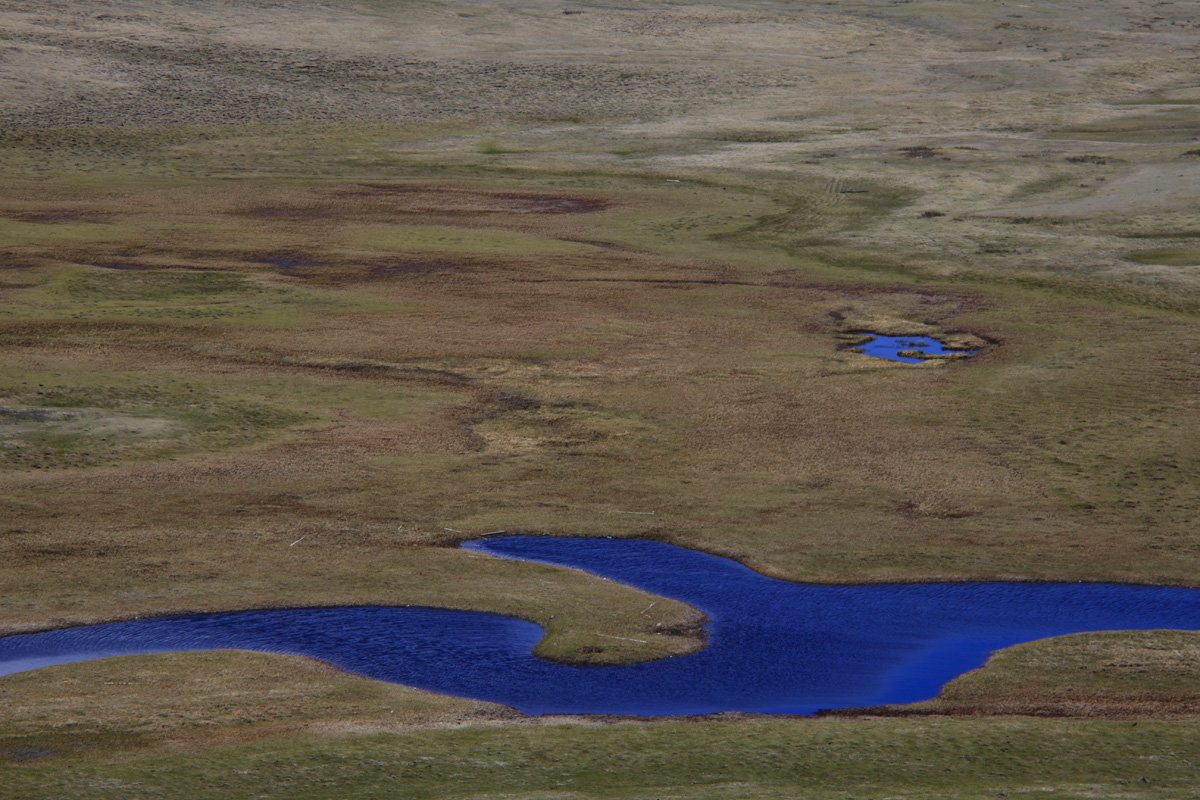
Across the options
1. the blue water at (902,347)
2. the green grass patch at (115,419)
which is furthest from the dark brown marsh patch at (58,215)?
the blue water at (902,347)

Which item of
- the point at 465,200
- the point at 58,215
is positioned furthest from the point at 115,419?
the point at 465,200

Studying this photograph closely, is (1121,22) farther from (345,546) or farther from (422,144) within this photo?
(345,546)

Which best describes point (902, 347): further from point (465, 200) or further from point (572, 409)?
point (465, 200)

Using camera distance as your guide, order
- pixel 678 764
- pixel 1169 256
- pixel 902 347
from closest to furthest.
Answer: pixel 678 764, pixel 902 347, pixel 1169 256

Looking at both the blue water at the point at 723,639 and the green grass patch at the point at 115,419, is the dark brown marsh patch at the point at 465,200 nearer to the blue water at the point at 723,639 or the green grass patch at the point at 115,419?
the green grass patch at the point at 115,419

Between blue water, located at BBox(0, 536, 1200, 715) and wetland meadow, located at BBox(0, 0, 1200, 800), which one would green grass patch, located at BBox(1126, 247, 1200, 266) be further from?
blue water, located at BBox(0, 536, 1200, 715)

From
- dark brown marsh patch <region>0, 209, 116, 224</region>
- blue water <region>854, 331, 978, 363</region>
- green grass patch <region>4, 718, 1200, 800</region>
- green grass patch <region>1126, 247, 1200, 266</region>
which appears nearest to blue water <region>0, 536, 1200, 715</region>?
green grass patch <region>4, 718, 1200, 800</region>
